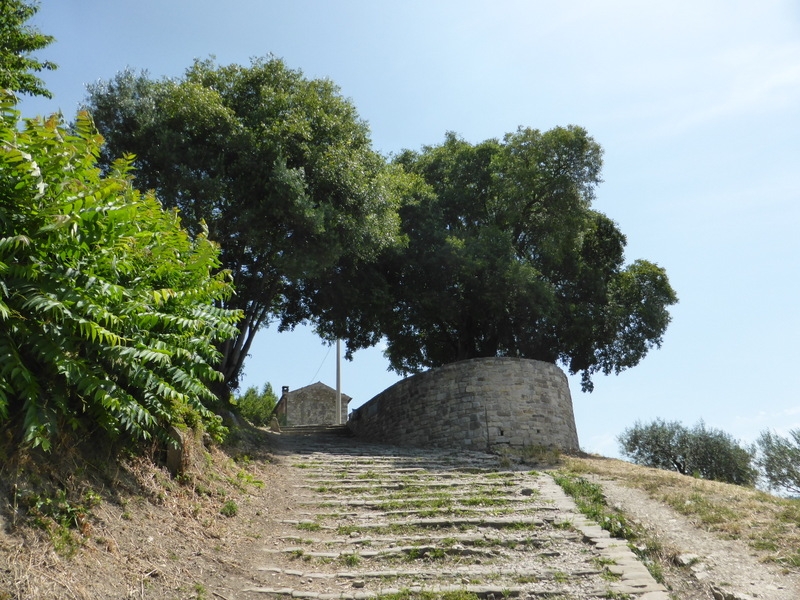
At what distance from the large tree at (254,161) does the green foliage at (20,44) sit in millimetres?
2467

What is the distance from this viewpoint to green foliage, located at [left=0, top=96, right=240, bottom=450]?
5.69m

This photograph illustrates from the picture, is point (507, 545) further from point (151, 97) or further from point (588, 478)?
point (151, 97)

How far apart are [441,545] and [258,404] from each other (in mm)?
25356

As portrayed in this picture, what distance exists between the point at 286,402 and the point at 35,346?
25.7m

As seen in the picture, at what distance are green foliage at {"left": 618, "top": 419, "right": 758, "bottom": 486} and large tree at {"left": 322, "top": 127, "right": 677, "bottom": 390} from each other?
200 inches

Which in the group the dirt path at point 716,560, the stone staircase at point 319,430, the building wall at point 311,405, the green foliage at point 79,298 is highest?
the building wall at point 311,405

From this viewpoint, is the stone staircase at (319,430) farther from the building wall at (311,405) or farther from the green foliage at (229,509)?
the green foliage at (229,509)

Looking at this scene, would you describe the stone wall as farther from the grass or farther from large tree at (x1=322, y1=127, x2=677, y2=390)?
the grass

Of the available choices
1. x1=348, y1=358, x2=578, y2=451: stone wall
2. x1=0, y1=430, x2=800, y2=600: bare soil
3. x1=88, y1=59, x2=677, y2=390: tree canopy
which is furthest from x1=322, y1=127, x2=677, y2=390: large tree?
x1=0, y1=430, x2=800, y2=600: bare soil

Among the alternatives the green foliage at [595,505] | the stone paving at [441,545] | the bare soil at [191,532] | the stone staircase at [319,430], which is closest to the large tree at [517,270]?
the stone staircase at [319,430]

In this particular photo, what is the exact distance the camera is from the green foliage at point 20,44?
443 inches

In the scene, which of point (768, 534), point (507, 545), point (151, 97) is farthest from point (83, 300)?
point (151, 97)

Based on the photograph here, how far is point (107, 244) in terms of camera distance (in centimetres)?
633

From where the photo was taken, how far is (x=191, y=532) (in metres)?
7.20
